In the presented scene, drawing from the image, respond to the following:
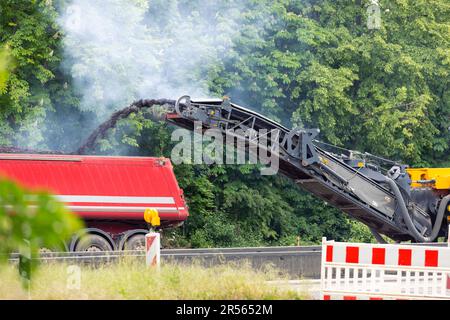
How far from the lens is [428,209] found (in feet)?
75.7

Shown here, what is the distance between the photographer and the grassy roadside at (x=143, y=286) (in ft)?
35.1

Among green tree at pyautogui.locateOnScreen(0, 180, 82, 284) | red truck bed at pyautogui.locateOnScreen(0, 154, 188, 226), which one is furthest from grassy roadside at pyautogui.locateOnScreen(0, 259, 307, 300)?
red truck bed at pyautogui.locateOnScreen(0, 154, 188, 226)

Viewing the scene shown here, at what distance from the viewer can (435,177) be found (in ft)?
75.3

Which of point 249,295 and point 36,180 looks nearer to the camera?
point 249,295

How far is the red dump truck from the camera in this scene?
23.3 metres

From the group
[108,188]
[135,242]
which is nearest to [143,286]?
[135,242]

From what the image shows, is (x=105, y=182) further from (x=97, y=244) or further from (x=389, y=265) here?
(x=389, y=265)

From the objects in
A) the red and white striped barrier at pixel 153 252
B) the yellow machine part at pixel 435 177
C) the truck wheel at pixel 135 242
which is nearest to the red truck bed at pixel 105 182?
the truck wheel at pixel 135 242

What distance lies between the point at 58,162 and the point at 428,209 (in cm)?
807

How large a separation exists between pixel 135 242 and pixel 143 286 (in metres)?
12.6

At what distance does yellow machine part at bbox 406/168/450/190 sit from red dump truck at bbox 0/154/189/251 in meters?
5.31

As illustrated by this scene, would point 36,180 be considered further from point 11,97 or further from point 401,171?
point 401,171

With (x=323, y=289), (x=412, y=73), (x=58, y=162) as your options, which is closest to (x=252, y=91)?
(x=412, y=73)

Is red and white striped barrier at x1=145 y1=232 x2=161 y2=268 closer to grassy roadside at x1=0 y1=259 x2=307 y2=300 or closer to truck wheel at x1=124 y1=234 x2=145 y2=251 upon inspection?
grassy roadside at x1=0 y1=259 x2=307 y2=300
